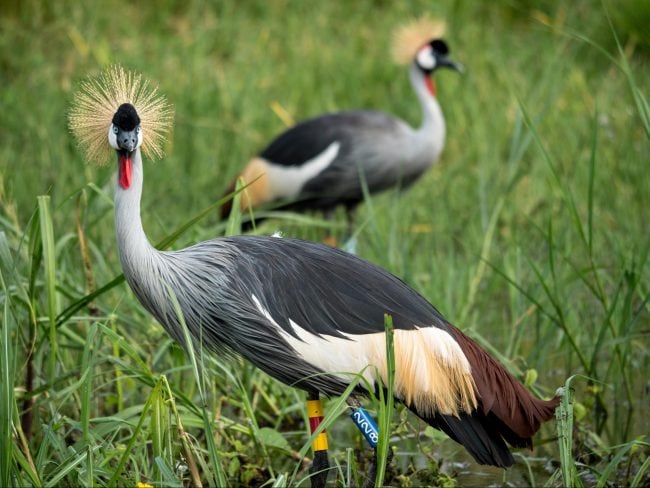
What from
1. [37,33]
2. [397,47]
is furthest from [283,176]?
[37,33]

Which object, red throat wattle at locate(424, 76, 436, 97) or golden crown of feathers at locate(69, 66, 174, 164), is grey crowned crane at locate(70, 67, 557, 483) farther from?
red throat wattle at locate(424, 76, 436, 97)

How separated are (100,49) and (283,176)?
1.59m

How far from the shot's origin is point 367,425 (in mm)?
2799

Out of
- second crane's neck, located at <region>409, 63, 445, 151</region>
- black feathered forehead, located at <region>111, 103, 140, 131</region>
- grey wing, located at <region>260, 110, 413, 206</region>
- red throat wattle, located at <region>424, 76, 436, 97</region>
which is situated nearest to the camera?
black feathered forehead, located at <region>111, 103, 140, 131</region>

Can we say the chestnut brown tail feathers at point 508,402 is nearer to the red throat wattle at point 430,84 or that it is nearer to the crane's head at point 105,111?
the crane's head at point 105,111

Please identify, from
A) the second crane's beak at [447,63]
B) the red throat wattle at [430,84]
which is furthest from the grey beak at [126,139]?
the second crane's beak at [447,63]

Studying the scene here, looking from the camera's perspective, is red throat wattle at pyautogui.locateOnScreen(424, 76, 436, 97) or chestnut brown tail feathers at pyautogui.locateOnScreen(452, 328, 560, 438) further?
red throat wattle at pyautogui.locateOnScreen(424, 76, 436, 97)

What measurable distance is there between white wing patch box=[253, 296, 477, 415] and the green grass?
0.79 ft

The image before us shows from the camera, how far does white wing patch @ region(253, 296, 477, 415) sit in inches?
109

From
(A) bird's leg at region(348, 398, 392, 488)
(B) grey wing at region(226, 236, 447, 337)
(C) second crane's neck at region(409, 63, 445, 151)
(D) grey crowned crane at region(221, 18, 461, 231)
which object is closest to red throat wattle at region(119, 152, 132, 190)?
(B) grey wing at region(226, 236, 447, 337)

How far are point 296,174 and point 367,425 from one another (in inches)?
119

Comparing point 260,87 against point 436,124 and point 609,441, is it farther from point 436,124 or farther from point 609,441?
point 609,441

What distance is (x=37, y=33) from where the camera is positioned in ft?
21.9

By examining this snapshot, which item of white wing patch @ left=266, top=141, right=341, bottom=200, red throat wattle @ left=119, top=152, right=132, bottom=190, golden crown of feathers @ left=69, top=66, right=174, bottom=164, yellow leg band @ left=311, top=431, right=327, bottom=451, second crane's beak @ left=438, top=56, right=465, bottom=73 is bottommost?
yellow leg band @ left=311, top=431, right=327, bottom=451
